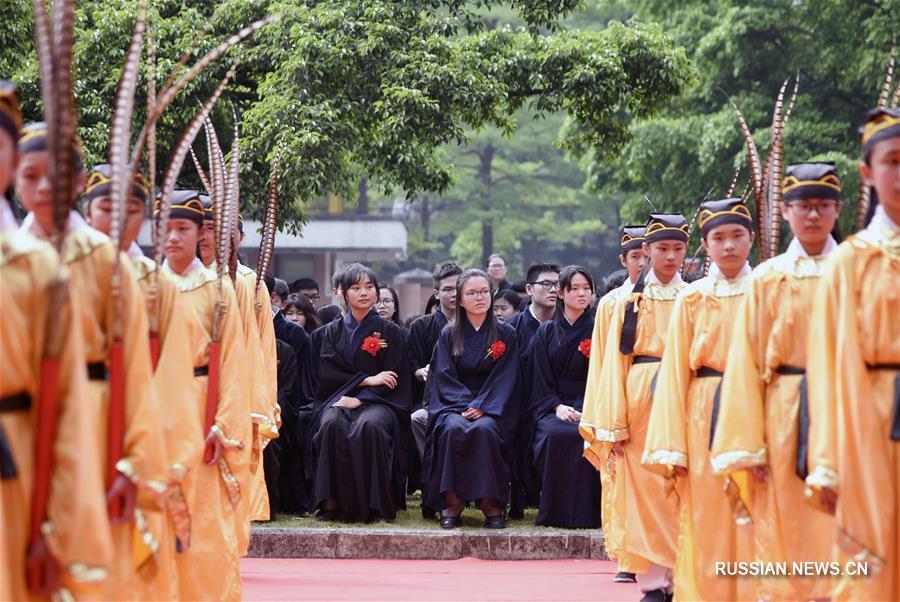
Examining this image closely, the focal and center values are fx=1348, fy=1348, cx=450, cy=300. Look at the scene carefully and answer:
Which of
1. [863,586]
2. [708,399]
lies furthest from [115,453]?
[708,399]

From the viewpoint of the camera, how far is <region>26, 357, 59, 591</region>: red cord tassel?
13.0ft

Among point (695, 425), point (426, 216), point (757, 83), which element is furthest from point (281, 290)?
point (426, 216)

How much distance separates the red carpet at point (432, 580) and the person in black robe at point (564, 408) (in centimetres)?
66

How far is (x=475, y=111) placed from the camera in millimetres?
13531

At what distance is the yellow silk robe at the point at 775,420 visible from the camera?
559 centimetres

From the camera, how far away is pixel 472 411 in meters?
10.5

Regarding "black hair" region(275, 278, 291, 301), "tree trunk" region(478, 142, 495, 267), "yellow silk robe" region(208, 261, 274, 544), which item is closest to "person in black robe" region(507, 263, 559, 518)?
"black hair" region(275, 278, 291, 301)

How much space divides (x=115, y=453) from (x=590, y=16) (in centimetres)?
3345

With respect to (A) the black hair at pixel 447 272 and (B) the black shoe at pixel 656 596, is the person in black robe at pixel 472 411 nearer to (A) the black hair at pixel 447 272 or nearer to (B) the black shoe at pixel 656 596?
(A) the black hair at pixel 447 272

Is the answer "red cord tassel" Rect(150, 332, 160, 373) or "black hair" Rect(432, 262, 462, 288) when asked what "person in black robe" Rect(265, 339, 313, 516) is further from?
"red cord tassel" Rect(150, 332, 160, 373)

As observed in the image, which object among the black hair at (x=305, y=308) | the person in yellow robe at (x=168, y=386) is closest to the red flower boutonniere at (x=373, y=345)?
the black hair at (x=305, y=308)

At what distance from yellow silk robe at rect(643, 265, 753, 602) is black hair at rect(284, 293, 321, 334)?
241 inches

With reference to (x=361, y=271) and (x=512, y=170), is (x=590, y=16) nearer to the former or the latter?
(x=512, y=170)

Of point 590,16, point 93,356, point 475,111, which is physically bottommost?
point 93,356
